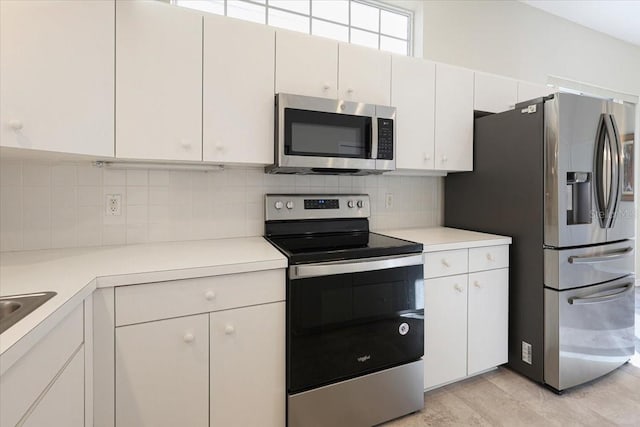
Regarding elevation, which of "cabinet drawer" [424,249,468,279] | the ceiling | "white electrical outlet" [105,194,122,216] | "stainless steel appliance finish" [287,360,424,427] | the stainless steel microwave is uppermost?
the ceiling

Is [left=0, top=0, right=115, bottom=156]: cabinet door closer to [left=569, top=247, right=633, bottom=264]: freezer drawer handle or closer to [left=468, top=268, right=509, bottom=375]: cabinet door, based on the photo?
[left=468, top=268, right=509, bottom=375]: cabinet door

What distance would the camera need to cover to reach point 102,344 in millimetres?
1195

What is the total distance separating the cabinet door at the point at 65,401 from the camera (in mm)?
833

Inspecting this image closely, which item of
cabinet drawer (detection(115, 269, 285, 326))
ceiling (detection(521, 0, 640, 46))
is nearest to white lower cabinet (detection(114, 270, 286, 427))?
cabinet drawer (detection(115, 269, 285, 326))

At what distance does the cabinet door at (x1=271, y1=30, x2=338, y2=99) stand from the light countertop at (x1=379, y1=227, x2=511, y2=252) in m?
1.01

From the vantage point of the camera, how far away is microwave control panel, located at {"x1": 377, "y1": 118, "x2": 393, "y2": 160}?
6.46 feet

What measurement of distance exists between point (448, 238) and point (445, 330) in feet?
1.83

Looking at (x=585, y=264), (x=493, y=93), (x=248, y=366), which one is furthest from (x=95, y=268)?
(x=493, y=93)

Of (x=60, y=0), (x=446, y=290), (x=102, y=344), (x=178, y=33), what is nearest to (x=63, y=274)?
(x=102, y=344)

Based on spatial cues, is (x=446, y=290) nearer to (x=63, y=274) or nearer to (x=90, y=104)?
(x=63, y=274)

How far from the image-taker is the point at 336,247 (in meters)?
1.71

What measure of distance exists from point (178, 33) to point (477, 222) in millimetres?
2191

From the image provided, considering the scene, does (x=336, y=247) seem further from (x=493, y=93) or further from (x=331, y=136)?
(x=493, y=93)

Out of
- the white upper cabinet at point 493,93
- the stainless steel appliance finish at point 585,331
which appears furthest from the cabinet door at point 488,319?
the white upper cabinet at point 493,93
